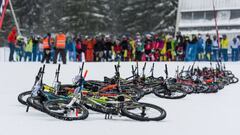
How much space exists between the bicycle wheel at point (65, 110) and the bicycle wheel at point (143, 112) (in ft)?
2.76

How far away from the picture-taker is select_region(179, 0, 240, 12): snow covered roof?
129 feet

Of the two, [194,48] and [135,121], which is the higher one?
[194,48]

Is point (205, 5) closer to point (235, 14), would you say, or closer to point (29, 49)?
point (235, 14)

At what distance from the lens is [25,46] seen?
32.7 meters

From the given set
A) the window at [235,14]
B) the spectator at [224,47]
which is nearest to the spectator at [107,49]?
the spectator at [224,47]

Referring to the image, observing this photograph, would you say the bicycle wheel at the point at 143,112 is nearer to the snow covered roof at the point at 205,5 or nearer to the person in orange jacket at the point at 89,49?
the person in orange jacket at the point at 89,49

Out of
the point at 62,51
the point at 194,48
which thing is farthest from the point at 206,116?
the point at 194,48

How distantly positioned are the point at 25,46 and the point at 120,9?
4006 centimetres

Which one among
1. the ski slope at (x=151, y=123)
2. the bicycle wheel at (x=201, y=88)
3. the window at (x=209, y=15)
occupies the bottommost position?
the ski slope at (x=151, y=123)

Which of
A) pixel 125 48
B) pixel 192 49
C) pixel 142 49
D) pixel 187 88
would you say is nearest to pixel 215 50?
pixel 192 49

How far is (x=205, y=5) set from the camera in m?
40.2

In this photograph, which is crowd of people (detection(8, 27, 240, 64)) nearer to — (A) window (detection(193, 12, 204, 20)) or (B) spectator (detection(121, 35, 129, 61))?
(B) spectator (detection(121, 35, 129, 61))

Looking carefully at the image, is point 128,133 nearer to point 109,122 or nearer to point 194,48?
point 109,122

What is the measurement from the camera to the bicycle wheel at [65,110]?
10.5m
